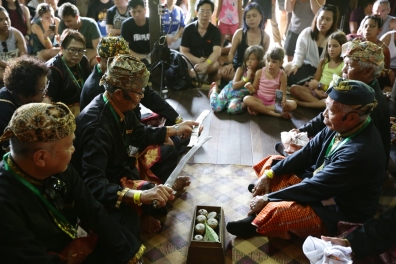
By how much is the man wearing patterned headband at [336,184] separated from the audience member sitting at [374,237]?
202 mm

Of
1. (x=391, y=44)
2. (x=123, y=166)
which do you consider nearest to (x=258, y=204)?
(x=123, y=166)

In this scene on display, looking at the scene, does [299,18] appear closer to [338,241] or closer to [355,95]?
[355,95]

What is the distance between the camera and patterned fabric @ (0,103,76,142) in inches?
53.9

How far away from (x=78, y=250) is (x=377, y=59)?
2.28 meters

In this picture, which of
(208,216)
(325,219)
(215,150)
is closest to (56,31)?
(215,150)

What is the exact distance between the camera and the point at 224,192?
109 inches

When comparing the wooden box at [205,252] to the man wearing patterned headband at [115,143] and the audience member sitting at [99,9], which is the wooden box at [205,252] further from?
the audience member sitting at [99,9]

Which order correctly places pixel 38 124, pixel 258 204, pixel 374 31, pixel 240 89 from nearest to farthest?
pixel 38 124 < pixel 258 204 < pixel 374 31 < pixel 240 89

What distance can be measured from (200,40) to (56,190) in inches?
149

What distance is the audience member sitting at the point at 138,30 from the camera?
4.85 meters

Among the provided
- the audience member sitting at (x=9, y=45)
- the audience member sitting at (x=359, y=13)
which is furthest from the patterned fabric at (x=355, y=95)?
the audience member sitting at (x=9, y=45)

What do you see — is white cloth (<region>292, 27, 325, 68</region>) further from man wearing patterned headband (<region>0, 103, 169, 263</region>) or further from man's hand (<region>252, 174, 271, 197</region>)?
man wearing patterned headband (<region>0, 103, 169, 263</region>)

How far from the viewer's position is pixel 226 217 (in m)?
2.51

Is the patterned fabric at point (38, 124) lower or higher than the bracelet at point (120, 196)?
higher
